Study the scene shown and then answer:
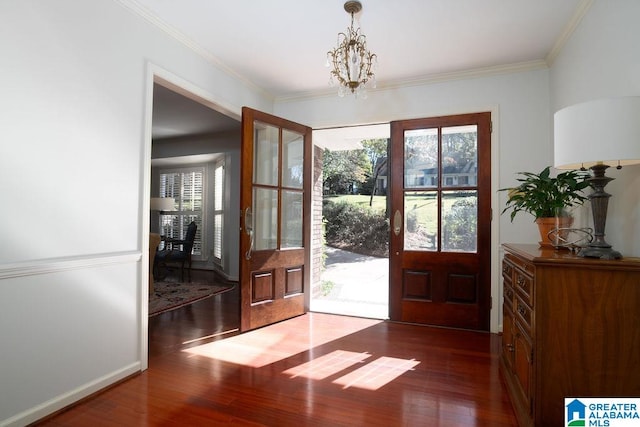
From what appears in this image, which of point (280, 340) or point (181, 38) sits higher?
point (181, 38)

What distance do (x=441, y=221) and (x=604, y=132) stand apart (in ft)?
6.75

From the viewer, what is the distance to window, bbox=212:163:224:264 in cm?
629

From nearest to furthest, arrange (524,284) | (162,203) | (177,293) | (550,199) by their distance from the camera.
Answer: (524,284) → (550,199) → (177,293) → (162,203)

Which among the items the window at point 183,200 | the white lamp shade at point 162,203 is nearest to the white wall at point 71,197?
the white lamp shade at point 162,203

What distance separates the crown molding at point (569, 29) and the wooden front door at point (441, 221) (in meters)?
0.68

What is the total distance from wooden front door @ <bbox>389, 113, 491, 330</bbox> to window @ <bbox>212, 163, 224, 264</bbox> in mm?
3784

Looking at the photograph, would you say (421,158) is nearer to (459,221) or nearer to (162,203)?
(459,221)

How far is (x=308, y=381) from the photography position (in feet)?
7.31

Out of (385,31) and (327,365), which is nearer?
(327,365)

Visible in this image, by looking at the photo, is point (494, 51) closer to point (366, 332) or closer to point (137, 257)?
point (366, 332)

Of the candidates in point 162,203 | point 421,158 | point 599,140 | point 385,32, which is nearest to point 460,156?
point 421,158

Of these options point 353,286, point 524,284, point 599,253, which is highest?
point 599,253

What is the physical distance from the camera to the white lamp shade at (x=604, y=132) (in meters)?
1.36

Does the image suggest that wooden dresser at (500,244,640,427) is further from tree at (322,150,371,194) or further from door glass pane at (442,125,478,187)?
tree at (322,150,371,194)
